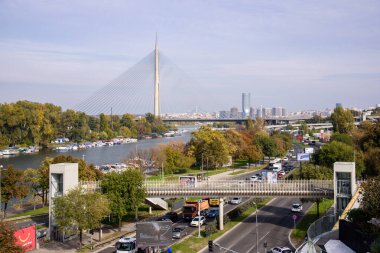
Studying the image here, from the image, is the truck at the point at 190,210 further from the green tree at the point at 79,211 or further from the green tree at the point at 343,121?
the green tree at the point at 343,121

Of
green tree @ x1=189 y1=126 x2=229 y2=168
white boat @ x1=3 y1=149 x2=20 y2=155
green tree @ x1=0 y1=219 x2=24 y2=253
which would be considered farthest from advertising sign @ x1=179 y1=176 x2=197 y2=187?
white boat @ x1=3 y1=149 x2=20 y2=155

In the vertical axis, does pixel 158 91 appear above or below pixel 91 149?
above

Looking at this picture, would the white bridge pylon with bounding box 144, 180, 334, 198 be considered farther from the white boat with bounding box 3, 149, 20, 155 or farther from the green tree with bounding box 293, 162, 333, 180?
the white boat with bounding box 3, 149, 20, 155

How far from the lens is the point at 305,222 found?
26016mm

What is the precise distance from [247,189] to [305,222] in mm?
3919

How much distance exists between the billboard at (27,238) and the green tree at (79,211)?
1.31 meters

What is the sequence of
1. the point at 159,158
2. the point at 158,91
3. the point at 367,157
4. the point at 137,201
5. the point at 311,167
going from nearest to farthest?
the point at 137,201, the point at 311,167, the point at 367,157, the point at 159,158, the point at 158,91

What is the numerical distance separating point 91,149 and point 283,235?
74147 millimetres

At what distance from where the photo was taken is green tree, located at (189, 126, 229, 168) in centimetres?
5216

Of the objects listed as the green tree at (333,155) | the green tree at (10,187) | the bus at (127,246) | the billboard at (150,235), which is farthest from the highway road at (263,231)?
the green tree at (10,187)

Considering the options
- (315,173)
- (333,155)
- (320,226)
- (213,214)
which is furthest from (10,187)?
(333,155)

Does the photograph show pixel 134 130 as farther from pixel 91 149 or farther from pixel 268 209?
pixel 268 209

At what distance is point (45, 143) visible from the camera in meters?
90.9

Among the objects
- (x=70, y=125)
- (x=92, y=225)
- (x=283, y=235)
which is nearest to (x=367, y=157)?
(x=283, y=235)
